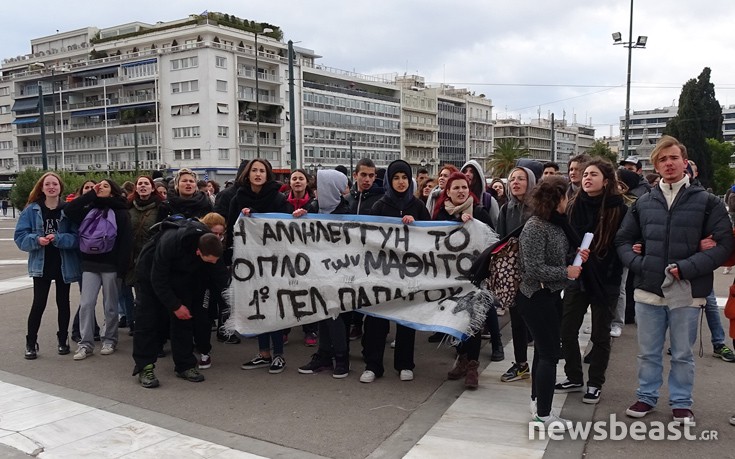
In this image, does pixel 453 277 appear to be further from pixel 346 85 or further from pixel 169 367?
pixel 346 85

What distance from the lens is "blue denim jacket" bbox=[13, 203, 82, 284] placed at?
6617 mm

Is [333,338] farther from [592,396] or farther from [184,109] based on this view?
[184,109]

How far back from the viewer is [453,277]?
5.84m

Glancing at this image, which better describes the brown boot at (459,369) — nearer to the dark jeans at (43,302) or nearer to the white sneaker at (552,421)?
the white sneaker at (552,421)

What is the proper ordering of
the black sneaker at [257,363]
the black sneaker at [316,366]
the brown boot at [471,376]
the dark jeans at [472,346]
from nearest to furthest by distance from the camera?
the brown boot at [471,376], the dark jeans at [472,346], the black sneaker at [316,366], the black sneaker at [257,363]

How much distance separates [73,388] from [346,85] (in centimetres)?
8651

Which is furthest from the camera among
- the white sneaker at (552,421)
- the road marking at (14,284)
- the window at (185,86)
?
the window at (185,86)

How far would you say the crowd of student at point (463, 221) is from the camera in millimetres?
4480

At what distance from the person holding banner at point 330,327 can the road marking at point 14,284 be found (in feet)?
25.7

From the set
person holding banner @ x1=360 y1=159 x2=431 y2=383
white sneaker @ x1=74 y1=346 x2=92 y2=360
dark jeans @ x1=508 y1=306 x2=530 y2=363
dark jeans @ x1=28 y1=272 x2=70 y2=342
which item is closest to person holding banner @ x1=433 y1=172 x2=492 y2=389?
person holding banner @ x1=360 y1=159 x2=431 y2=383

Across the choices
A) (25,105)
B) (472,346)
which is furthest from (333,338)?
(25,105)

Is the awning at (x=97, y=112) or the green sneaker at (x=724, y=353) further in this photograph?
the awning at (x=97, y=112)

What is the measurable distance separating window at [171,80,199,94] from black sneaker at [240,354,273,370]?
6639cm

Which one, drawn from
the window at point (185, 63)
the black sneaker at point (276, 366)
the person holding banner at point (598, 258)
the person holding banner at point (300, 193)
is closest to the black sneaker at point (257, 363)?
the black sneaker at point (276, 366)
